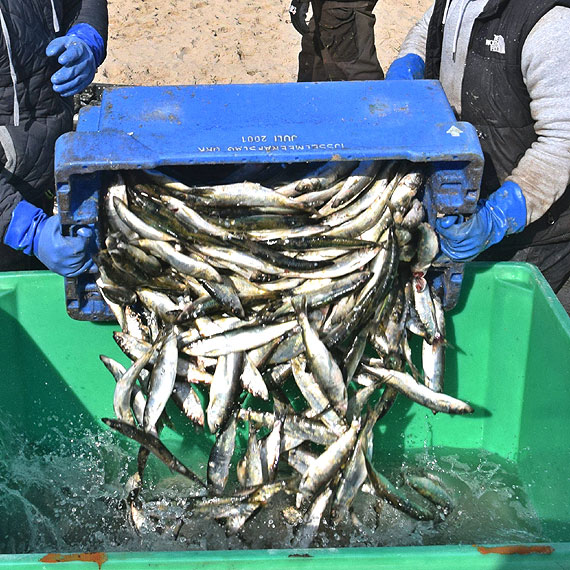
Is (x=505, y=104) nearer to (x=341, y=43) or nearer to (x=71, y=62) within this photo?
(x=71, y=62)

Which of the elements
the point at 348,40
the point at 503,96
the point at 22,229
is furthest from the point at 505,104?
the point at 348,40

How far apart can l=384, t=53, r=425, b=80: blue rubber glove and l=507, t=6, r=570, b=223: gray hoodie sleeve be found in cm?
83

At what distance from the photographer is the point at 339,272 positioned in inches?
112

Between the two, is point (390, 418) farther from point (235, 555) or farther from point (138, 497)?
point (235, 555)

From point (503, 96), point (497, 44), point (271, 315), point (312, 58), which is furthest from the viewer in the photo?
point (312, 58)

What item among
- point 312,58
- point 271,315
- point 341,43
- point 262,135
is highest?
point 262,135

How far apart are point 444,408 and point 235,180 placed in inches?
48.0

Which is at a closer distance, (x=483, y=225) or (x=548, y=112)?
(x=483, y=225)

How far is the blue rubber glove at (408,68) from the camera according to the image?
388cm

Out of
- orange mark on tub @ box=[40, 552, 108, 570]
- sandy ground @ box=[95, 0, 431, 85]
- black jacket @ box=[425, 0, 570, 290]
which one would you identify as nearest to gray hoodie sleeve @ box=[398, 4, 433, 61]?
black jacket @ box=[425, 0, 570, 290]

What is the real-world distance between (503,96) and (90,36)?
212 cm

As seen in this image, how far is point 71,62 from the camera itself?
12.0 feet

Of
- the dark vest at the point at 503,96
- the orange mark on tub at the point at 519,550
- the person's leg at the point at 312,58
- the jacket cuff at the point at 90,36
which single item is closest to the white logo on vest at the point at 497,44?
the dark vest at the point at 503,96

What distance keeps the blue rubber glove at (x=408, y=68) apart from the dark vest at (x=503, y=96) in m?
0.23
